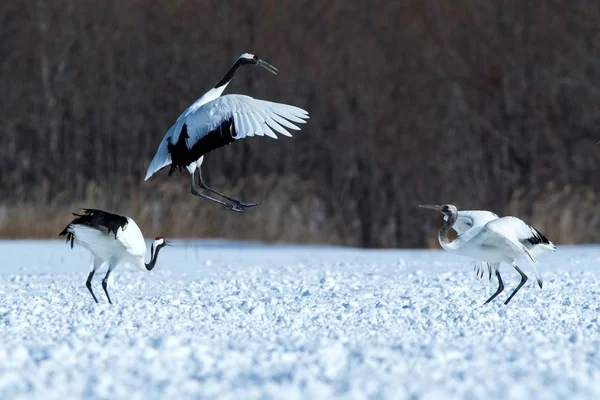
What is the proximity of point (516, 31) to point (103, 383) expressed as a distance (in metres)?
15.7

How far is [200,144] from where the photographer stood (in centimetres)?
868

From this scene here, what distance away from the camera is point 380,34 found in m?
22.0

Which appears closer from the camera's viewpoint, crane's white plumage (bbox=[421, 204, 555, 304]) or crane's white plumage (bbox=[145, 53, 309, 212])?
crane's white plumage (bbox=[421, 204, 555, 304])

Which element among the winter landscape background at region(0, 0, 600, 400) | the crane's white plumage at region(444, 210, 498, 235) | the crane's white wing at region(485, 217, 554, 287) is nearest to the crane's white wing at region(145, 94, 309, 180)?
the winter landscape background at region(0, 0, 600, 400)

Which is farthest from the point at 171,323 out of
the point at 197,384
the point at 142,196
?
the point at 142,196

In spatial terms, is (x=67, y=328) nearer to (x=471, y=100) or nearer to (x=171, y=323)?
(x=171, y=323)

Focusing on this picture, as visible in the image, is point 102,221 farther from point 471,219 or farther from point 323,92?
point 323,92

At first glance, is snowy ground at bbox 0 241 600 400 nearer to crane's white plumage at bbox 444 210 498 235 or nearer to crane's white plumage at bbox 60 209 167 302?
crane's white plumage at bbox 60 209 167 302

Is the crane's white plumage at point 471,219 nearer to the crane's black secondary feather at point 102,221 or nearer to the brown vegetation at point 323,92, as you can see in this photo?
the crane's black secondary feather at point 102,221

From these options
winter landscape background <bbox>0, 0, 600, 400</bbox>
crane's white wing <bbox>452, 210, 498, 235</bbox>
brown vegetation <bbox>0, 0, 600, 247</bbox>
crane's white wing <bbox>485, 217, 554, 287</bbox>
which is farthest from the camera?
brown vegetation <bbox>0, 0, 600, 247</bbox>

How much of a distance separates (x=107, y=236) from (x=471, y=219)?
8.34 feet

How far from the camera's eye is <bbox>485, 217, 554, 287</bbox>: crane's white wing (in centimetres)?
734

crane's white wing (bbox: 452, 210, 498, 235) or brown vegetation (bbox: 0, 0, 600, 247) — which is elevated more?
brown vegetation (bbox: 0, 0, 600, 247)

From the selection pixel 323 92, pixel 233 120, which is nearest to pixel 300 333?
pixel 233 120
